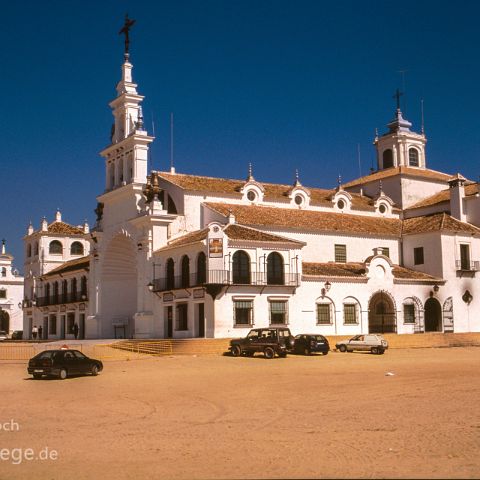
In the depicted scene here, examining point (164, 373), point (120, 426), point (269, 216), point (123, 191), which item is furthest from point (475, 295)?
point (120, 426)

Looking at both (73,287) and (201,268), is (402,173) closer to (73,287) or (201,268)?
(201,268)

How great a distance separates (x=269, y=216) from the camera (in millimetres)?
49188

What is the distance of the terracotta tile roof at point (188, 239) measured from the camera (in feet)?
142

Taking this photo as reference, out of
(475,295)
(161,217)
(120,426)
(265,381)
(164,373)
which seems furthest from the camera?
(475,295)

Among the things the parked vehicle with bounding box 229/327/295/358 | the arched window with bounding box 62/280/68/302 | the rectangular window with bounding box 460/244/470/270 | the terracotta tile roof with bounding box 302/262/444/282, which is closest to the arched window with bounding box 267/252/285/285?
the terracotta tile roof with bounding box 302/262/444/282

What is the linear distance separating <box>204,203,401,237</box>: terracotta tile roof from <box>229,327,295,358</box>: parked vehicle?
1212 cm

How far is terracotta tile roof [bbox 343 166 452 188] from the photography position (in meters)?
61.0

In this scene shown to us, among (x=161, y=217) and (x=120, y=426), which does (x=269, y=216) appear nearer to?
(x=161, y=217)

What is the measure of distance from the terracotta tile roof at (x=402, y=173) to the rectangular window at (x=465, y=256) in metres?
10.3

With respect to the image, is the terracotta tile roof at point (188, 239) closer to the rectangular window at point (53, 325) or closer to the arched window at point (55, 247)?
the rectangular window at point (53, 325)

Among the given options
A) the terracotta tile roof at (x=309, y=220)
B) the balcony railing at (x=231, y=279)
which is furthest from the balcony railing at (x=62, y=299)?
the terracotta tile roof at (x=309, y=220)

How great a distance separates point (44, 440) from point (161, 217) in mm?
34255

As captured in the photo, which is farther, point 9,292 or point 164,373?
point 9,292

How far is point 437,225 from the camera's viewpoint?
2032 inches
